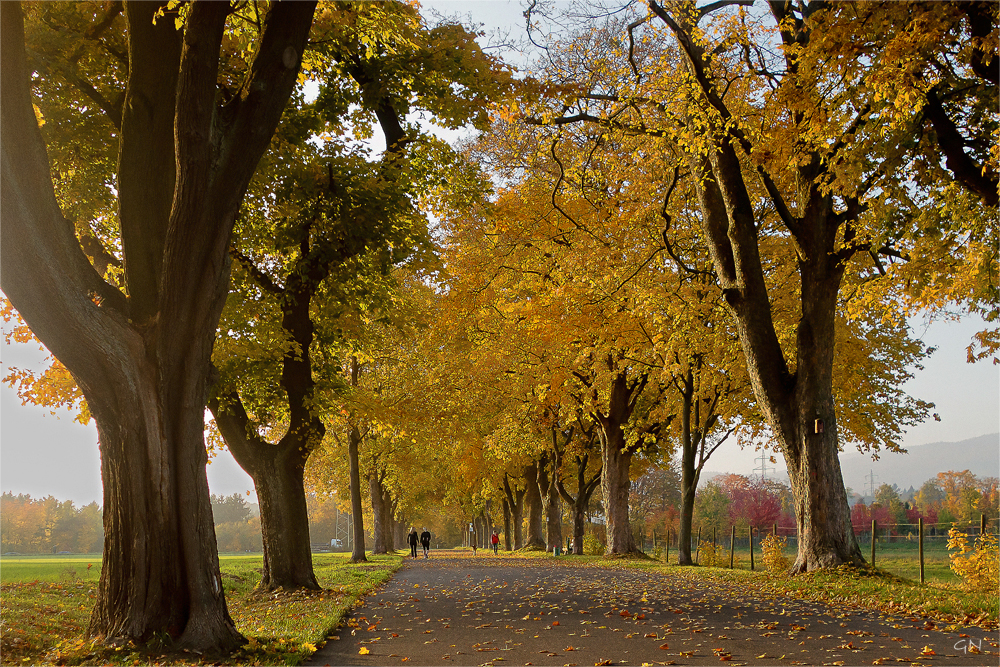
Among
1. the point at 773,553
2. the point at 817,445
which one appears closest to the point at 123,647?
the point at 817,445

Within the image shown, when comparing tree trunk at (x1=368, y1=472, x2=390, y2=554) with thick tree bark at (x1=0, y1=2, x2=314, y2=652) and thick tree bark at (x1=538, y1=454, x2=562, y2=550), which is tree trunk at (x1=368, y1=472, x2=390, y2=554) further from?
thick tree bark at (x1=0, y1=2, x2=314, y2=652)

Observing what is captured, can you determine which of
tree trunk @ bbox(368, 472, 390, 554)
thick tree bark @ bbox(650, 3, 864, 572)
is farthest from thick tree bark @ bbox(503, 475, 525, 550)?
thick tree bark @ bbox(650, 3, 864, 572)

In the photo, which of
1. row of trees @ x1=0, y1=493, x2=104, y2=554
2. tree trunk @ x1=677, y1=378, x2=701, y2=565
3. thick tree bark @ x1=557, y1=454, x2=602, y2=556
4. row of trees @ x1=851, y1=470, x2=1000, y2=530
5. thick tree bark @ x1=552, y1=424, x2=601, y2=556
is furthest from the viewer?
row of trees @ x1=851, y1=470, x2=1000, y2=530

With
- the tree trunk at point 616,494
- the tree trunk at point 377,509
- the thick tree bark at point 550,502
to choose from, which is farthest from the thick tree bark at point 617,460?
the tree trunk at point 377,509

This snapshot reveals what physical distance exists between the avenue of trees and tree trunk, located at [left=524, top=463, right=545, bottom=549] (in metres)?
20.1

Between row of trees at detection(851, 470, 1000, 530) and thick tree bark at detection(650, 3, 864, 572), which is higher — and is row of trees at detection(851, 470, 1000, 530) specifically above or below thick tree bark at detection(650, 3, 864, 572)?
below

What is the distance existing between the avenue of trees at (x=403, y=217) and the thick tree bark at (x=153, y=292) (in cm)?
3

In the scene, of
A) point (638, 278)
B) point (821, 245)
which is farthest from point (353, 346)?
point (821, 245)

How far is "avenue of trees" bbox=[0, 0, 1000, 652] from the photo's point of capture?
21.8 ft

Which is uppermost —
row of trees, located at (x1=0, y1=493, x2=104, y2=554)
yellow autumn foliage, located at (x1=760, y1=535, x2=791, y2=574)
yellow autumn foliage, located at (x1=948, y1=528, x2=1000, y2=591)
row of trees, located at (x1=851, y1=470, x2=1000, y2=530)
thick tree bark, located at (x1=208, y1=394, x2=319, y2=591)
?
thick tree bark, located at (x1=208, y1=394, x2=319, y2=591)

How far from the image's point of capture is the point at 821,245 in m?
12.9

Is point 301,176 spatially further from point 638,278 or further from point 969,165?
point 969,165

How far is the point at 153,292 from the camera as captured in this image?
7.21m

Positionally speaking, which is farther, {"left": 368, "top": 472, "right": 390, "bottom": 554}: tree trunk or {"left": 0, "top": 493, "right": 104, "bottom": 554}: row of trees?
{"left": 0, "top": 493, "right": 104, "bottom": 554}: row of trees
